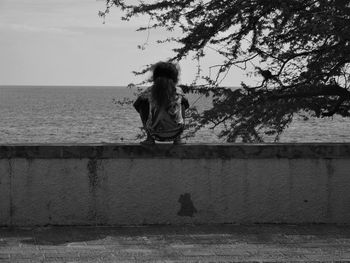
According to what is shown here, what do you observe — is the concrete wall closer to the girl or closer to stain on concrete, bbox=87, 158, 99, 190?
stain on concrete, bbox=87, 158, 99, 190

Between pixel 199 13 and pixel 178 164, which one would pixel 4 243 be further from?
pixel 199 13

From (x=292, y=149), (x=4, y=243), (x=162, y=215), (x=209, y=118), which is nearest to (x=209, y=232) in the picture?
(x=162, y=215)

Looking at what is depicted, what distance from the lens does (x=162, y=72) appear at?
23.6ft

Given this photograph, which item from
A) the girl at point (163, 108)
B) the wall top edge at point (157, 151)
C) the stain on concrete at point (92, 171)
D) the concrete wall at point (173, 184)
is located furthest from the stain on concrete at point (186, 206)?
the stain on concrete at point (92, 171)

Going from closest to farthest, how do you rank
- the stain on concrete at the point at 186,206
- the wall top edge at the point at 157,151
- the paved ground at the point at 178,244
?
the paved ground at the point at 178,244 → the wall top edge at the point at 157,151 → the stain on concrete at the point at 186,206

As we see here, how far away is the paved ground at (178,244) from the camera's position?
5559 millimetres

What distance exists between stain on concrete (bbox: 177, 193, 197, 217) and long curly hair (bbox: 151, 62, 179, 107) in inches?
34.4

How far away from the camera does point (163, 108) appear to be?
23.5 feet

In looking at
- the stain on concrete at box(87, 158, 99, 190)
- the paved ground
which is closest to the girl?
the stain on concrete at box(87, 158, 99, 190)

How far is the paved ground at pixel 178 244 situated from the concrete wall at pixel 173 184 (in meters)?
0.17

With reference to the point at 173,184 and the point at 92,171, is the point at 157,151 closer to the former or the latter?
the point at 173,184

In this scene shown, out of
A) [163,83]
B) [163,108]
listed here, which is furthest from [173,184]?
[163,83]

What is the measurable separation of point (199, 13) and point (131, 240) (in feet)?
21.8

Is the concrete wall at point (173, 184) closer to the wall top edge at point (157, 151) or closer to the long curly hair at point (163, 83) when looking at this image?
the wall top edge at point (157, 151)
